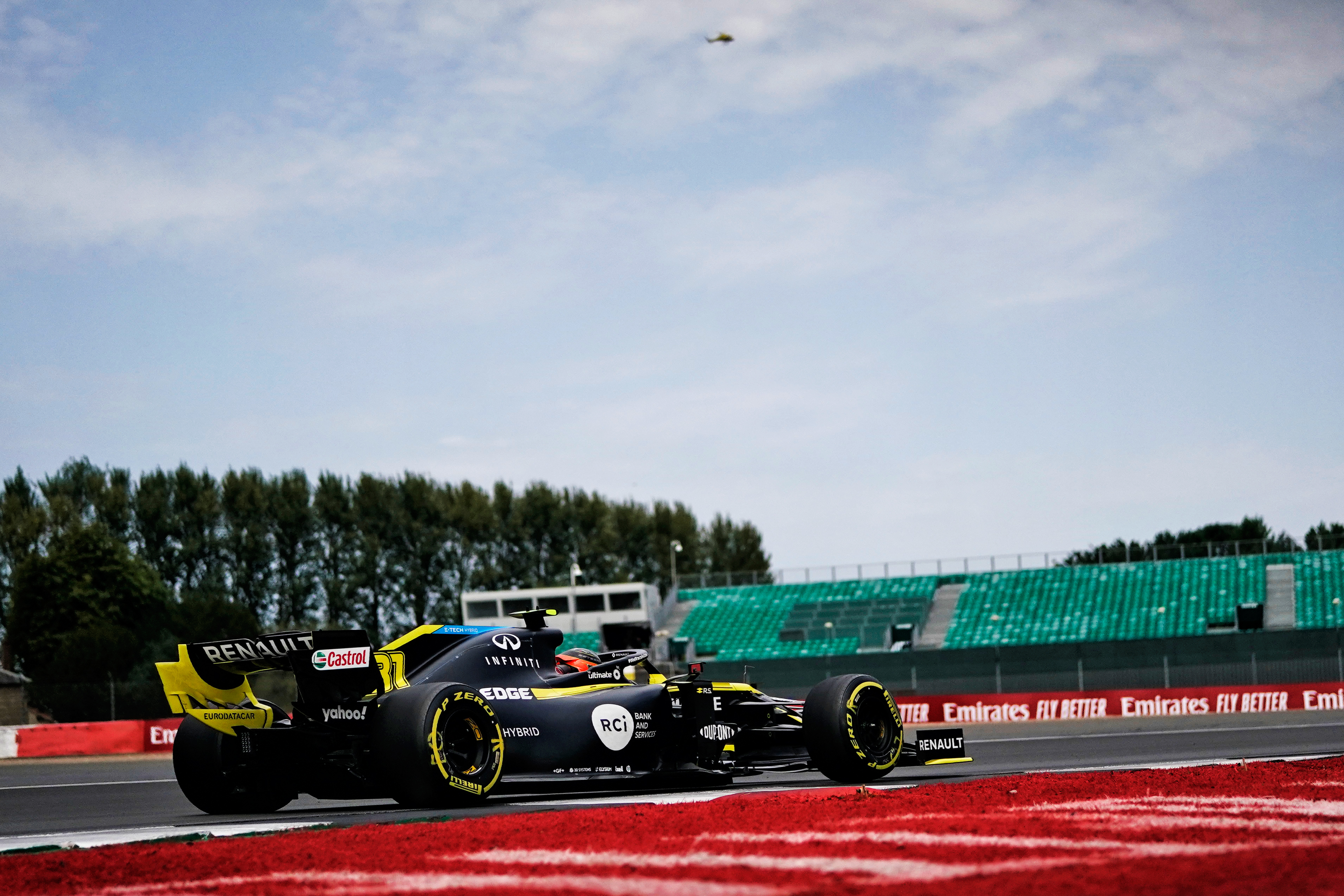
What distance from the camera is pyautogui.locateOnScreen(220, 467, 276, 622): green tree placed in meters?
79.4

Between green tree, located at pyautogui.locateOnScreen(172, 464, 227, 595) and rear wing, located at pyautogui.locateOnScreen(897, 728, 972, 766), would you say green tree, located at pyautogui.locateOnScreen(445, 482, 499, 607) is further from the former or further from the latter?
rear wing, located at pyautogui.locateOnScreen(897, 728, 972, 766)

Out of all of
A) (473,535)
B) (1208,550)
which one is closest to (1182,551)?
(1208,550)

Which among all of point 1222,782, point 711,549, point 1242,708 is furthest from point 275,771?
point 711,549

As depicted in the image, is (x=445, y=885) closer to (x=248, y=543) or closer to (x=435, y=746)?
(x=435, y=746)

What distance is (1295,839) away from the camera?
21.3 feet

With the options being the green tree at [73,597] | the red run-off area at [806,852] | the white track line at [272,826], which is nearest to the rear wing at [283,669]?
the white track line at [272,826]

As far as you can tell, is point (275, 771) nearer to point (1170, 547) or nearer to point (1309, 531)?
point (1170, 547)

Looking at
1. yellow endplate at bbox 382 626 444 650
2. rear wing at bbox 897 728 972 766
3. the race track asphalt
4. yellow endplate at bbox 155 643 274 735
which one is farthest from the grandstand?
yellow endplate at bbox 155 643 274 735

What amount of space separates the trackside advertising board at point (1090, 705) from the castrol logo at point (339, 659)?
26.7m

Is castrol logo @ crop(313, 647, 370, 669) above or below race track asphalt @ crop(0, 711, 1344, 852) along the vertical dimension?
above

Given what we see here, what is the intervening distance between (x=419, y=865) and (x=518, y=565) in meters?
79.3

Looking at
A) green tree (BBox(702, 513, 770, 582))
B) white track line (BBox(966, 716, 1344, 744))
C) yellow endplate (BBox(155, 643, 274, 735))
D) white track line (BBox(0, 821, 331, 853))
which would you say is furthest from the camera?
green tree (BBox(702, 513, 770, 582))

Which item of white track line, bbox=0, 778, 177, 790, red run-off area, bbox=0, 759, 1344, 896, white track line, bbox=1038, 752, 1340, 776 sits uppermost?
red run-off area, bbox=0, 759, 1344, 896

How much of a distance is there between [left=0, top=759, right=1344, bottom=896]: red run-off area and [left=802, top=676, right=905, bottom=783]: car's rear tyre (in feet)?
8.06
